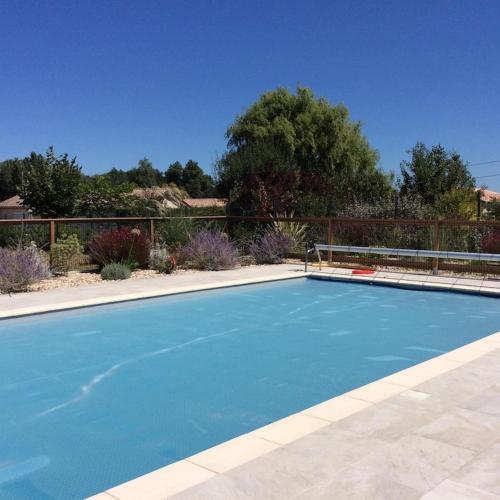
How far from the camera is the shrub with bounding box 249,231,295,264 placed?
50.3 feet

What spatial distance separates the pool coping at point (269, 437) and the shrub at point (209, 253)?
834cm

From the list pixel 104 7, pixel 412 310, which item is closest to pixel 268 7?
pixel 104 7

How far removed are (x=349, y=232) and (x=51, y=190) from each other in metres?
14.7

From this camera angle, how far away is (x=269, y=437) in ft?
12.2

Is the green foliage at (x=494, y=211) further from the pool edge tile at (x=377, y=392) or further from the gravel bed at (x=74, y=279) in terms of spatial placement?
the pool edge tile at (x=377, y=392)

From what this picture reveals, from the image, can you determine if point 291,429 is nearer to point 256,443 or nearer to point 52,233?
point 256,443

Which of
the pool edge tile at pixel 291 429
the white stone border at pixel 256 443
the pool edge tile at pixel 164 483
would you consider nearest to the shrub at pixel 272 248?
the white stone border at pixel 256 443

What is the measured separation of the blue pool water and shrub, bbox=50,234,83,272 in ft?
10.9

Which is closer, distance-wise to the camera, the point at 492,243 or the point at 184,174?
the point at 492,243

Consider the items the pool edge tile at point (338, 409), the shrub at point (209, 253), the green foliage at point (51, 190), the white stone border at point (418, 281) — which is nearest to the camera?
the pool edge tile at point (338, 409)

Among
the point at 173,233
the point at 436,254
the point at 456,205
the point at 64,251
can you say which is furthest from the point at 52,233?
the point at 456,205

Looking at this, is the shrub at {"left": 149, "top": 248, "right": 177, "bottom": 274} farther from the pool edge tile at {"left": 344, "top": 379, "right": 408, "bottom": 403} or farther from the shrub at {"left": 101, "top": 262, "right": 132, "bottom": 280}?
the pool edge tile at {"left": 344, "top": 379, "right": 408, "bottom": 403}

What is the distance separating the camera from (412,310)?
378 inches

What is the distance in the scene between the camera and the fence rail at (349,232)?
497 inches
